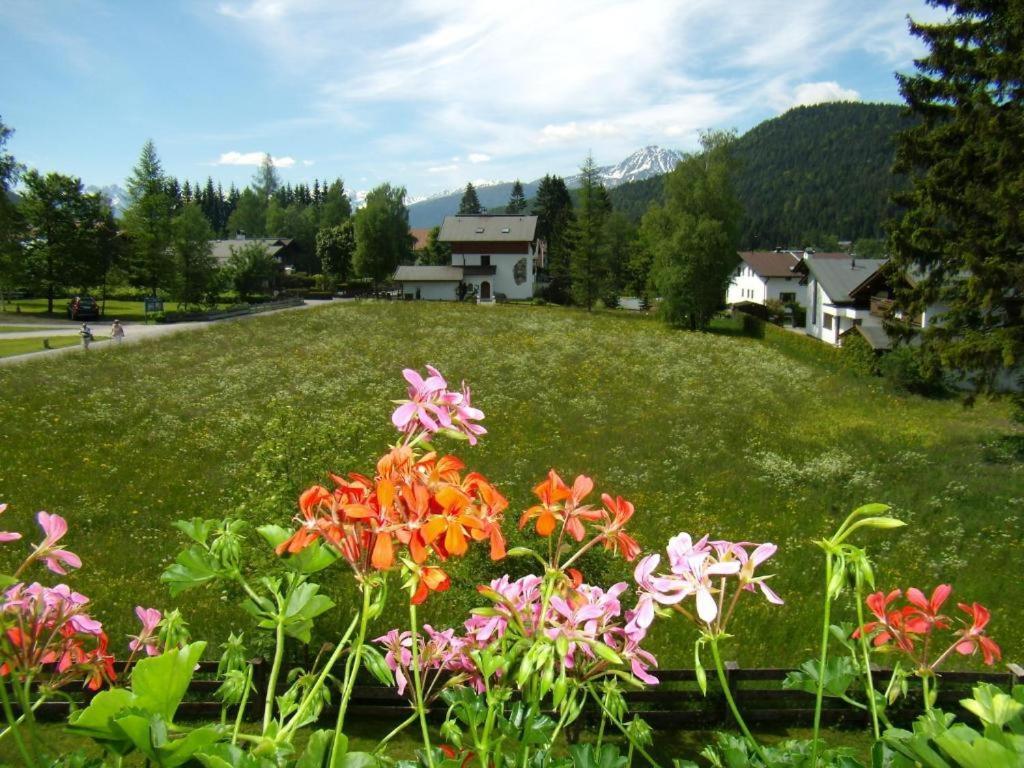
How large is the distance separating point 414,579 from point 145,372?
94.0 ft

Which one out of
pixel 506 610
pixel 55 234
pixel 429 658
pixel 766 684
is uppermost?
pixel 55 234

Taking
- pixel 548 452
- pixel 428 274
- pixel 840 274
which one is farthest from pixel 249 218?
pixel 548 452

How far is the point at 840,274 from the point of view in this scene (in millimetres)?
44344

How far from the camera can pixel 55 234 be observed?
154 ft

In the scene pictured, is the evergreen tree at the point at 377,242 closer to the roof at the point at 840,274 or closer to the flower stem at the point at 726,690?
the roof at the point at 840,274

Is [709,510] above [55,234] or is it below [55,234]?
below

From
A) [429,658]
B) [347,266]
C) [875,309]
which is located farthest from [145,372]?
[347,266]

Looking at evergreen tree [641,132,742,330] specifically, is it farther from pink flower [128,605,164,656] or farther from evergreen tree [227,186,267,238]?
evergreen tree [227,186,267,238]

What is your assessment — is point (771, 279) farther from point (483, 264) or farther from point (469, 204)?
point (469, 204)

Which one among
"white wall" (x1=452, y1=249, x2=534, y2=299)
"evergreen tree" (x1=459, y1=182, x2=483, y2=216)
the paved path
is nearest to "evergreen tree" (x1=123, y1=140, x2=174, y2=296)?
the paved path

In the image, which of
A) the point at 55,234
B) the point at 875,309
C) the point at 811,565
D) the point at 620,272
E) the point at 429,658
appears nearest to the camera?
the point at 429,658

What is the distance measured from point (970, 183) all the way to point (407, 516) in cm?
2385

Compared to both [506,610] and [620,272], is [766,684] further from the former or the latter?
[620,272]

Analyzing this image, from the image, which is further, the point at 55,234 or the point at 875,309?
the point at 55,234
